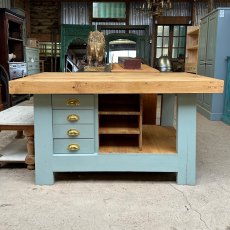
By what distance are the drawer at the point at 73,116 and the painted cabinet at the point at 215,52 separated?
2943 millimetres

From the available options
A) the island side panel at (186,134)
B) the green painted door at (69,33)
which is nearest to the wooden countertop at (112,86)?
the island side panel at (186,134)

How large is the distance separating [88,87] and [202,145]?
172 centimetres

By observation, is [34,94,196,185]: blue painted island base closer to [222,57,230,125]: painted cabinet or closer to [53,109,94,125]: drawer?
[53,109,94,125]: drawer

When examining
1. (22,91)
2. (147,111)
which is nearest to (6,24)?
(147,111)

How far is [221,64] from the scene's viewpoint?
14.2ft

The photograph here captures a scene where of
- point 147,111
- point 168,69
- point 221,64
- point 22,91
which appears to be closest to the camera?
point 22,91

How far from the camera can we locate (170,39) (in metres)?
9.24

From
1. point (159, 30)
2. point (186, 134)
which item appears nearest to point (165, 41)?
point (159, 30)

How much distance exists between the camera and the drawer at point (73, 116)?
1942 mm

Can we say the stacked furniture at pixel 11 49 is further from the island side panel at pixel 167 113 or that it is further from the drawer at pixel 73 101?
the drawer at pixel 73 101

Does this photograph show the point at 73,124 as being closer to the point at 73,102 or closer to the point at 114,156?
the point at 73,102

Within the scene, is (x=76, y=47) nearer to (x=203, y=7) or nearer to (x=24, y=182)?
(x=203, y=7)

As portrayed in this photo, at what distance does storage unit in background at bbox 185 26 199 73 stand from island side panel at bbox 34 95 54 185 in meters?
5.08

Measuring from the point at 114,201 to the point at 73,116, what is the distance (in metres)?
0.62
